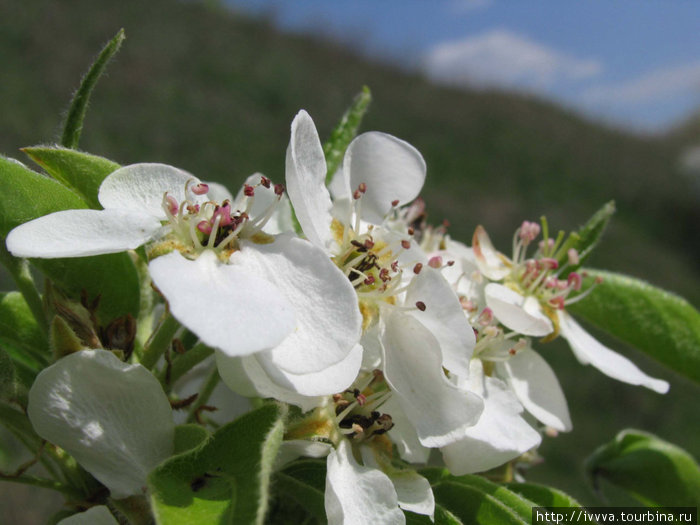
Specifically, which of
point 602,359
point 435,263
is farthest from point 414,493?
point 602,359

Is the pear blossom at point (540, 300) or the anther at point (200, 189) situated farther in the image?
the pear blossom at point (540, 300)

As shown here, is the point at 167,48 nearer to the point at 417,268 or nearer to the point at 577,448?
the point at 577,448

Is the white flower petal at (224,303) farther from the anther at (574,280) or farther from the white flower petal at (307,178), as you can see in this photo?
the anther at (574,280)

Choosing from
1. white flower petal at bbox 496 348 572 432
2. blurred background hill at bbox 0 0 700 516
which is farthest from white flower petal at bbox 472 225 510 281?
blurred background hill at bbox 0 0 700 516

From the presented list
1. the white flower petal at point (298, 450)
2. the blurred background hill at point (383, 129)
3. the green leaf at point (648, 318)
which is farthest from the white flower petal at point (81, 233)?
the blurred background hill at point (383, 129)

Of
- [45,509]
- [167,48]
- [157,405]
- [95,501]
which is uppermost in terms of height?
[157,405]

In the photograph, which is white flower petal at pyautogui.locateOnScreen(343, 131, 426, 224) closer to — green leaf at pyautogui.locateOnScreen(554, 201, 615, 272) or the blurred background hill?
green leaf at pyautogui.locateOnScreen(554, 201, 615, 272)

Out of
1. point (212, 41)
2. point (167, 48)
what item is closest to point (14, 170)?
point (167, 48)

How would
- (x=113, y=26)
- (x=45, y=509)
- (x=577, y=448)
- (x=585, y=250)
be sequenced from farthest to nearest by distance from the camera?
(x=113, y=26)
(x=577, y=448)
(x=45, y=509)
(x=585, y=250)
